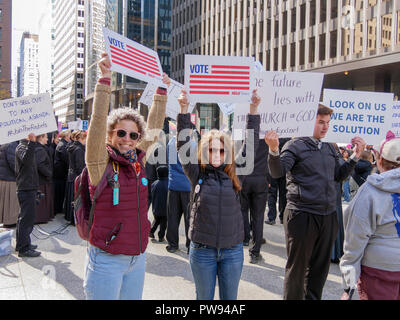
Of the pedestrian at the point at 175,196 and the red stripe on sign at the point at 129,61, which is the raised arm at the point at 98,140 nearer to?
the red stripe on sign at the point at 129,61

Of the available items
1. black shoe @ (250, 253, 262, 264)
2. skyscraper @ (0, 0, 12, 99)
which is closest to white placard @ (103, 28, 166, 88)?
black shoe @ (250, 253, 262, 264)

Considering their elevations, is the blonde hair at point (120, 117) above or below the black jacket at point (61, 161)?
above

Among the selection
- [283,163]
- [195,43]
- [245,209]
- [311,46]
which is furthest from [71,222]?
[195,43]

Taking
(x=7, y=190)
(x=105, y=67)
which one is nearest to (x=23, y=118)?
(x=7, y=190)

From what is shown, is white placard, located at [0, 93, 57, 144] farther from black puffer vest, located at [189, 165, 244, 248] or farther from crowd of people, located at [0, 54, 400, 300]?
black puffer vest, located at [189, 165, 244, 248]

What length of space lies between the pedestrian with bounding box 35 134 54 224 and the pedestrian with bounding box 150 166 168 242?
7.54ft

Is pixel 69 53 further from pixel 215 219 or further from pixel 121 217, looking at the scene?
pixel 121 217

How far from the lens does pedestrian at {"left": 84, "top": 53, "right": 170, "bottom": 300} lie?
255cm

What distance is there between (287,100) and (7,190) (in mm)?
6226

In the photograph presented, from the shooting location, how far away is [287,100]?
13.3 ft

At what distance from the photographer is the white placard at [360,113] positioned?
4902 millimetres

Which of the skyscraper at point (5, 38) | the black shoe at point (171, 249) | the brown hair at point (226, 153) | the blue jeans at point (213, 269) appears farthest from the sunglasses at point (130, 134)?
the skyscraper at point (5, 38)

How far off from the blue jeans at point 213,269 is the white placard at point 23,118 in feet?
12.4

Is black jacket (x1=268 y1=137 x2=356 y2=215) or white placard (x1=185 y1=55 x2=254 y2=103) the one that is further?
white placard (x1=185 y1=55 x2=254 y2=103)
